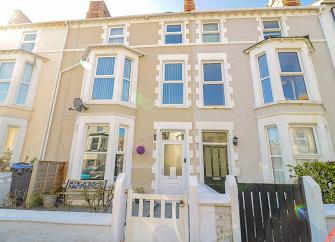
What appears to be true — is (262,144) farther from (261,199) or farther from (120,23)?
(120,23)

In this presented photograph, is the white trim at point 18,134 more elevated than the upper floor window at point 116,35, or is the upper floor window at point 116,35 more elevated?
the upper floor window at point 116,35

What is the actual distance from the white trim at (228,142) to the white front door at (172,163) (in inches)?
25.3

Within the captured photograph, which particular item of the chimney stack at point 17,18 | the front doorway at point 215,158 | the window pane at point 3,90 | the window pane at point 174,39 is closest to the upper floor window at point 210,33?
the window pane at point 174,39

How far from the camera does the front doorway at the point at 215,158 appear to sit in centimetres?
778

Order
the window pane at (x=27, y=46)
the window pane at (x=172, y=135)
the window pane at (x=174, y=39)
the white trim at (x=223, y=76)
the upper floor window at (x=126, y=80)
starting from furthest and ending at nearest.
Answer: the window pane at (x=27, y=46) < the window pane at (x=174, y=39) < the upper floor window at (x=126, y=80) < the white trim at (x=223, y=76) < the window pane at (x=172, y=135)

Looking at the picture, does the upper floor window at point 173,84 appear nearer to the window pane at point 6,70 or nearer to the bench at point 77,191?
the bench at point 77,191

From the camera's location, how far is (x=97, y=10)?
1152 centimetres

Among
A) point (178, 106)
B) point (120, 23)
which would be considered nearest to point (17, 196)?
point (178, 106)

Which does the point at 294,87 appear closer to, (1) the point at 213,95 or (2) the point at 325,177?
(1) the point at 213,95

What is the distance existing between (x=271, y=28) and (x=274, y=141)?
614 cm

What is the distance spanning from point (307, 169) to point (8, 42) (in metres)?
15.3

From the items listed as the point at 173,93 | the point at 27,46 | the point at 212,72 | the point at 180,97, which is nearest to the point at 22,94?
the point at 27,46

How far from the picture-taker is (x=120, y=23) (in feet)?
34.8

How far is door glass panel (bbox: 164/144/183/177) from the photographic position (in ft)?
26.2
